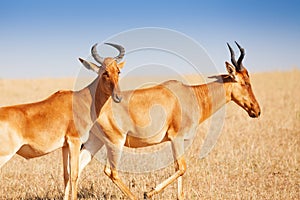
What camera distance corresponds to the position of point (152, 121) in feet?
29.5

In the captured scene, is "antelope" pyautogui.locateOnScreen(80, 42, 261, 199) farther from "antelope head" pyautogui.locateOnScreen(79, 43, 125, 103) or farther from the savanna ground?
the savanna ground

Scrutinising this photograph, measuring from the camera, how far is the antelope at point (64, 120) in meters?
7.61

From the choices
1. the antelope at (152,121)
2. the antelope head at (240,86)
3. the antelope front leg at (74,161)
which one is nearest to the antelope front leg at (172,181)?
the antelope at (152,121)

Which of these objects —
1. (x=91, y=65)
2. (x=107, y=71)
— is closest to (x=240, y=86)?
(x=107, y=71)

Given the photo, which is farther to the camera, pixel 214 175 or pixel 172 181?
pixel 214 175

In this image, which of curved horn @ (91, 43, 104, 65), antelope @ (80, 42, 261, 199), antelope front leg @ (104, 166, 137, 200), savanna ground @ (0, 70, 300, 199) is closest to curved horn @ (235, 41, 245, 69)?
antelope @ (80, 42, 261, 199)

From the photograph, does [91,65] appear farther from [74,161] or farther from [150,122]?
[74,161]

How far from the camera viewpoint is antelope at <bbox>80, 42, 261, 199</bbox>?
28.7ft

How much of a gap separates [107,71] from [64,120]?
1202 millimetres

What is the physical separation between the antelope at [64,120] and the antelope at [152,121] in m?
0.38

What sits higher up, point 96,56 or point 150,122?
point 96,56

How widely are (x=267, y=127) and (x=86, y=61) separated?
9141 mm

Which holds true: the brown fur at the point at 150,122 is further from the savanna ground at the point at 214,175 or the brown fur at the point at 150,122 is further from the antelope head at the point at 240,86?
the savanna ground at the point at 214,175

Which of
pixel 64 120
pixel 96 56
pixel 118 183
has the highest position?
pixel 96 56
